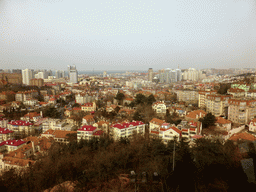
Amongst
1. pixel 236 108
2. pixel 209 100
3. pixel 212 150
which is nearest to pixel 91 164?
pixel 212 150

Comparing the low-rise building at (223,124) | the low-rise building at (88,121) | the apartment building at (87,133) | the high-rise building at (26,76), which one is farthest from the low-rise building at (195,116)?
the high-rise building at (26,76)

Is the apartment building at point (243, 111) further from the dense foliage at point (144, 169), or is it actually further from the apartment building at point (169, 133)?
the dense foliage at point (144, 169)

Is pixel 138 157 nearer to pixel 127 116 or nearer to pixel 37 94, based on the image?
pixel 127 116

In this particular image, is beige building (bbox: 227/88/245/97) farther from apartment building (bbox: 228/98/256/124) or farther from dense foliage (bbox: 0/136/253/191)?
dense foliage (bbox: 0/136/253/191)

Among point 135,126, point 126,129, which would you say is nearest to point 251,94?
point 135,126

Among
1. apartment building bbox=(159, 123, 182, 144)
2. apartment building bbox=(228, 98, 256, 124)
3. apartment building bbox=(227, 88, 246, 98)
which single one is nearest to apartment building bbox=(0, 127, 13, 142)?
apartment building bbox=(159, 123, 182, 144)
